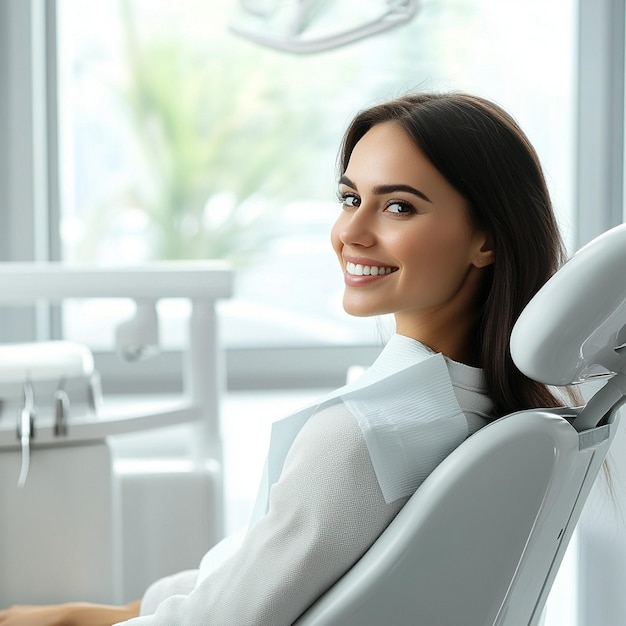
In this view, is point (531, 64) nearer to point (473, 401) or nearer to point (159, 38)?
point (159, 38)

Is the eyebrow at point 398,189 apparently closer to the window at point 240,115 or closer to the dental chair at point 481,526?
the dental chair at point 481,526

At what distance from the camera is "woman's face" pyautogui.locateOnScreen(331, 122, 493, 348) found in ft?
3.04

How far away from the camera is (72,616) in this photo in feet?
4.13

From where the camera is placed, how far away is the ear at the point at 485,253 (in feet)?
3.11

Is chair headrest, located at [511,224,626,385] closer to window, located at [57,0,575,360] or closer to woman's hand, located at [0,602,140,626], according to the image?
woman's hand, located at [0,602,140,626]

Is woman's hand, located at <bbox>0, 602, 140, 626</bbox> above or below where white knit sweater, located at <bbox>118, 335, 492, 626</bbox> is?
below

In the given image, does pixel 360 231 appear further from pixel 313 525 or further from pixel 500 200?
pixel 313 525

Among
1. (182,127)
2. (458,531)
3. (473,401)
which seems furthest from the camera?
(182,127)

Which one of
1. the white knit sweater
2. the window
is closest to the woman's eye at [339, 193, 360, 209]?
the white knit sweater

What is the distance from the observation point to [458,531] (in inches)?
30.5

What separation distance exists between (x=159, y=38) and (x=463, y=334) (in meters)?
1.76

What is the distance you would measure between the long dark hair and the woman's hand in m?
0.63

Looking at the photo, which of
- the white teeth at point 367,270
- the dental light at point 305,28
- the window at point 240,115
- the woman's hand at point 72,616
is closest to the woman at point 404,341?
the white teeth at point 367,270

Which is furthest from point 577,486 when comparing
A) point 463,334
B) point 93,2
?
point 93,2
